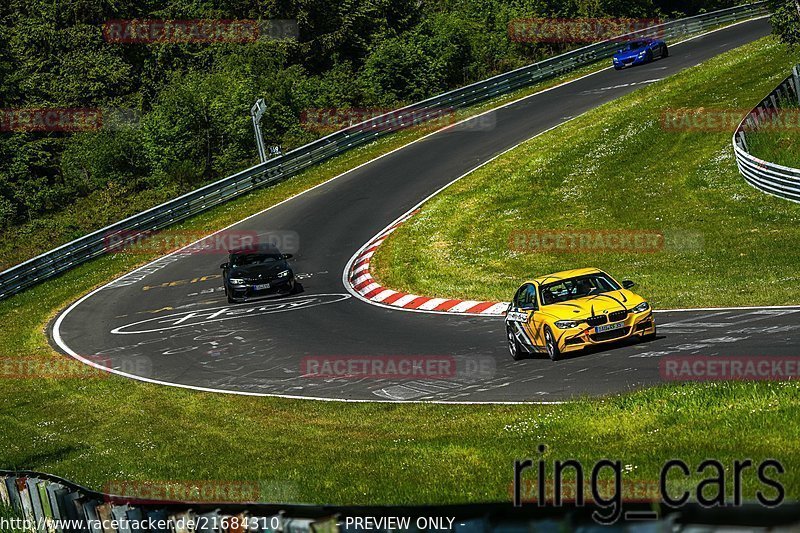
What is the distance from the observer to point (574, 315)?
16828 millimetres

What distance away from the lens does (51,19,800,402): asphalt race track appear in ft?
52.7

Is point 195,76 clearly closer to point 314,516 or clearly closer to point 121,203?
point 121,203

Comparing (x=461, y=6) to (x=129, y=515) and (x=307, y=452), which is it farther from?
(x=129, y=515)

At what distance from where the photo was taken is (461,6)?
79750 mm

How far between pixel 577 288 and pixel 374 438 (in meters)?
5.84

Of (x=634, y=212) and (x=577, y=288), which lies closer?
(x=577, y=288)

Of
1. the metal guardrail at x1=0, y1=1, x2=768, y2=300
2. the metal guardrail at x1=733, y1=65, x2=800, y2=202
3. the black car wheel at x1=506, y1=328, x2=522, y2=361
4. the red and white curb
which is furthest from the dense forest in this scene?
the black car wheel at x1=506, y1=328, x2=522, y2=361

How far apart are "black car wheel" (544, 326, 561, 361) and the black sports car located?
13.2 meters

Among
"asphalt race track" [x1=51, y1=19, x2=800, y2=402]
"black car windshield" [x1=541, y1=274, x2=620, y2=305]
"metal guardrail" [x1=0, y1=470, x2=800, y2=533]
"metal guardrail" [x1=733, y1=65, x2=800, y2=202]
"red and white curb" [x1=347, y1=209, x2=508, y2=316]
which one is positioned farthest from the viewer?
"metal guardrail" [x1=733, y1=65, x2=800, y2=202]

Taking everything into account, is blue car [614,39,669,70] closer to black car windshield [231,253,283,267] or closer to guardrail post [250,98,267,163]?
guardrail post [250,98,267,163]

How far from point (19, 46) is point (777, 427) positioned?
2642 inches

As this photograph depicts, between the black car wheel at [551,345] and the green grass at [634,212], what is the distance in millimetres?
5236

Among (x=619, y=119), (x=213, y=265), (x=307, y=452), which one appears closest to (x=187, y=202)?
(x=213, y=265)

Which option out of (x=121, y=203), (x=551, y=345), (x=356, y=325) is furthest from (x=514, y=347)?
(x=121, y=203)
